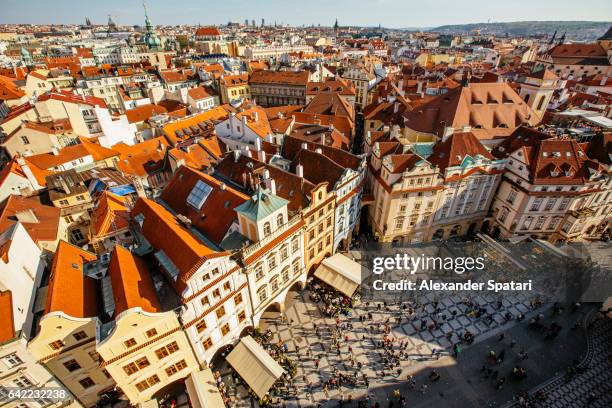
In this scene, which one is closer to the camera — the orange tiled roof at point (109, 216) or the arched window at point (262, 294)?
the arched window at point (262, 294)

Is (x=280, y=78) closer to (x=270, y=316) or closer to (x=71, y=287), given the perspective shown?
(x=270, y=316)

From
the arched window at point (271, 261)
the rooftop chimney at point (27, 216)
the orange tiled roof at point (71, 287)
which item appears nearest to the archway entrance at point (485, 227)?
the arched window at point (271, 261)

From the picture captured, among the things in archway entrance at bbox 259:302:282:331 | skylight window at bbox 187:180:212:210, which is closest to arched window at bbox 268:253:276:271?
archway entrance at bbox 259:302:282:331

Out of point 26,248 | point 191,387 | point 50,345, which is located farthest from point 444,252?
point 26,248

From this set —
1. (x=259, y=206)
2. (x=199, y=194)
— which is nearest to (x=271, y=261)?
(x=259, y=206)

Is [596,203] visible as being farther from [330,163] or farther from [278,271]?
[278,271]

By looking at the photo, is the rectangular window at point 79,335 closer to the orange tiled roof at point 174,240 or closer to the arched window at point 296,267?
the orange tiled roof at point 174,240

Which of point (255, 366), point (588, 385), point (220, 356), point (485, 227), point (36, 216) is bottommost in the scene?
point (220, 356)

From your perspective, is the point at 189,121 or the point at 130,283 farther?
the point at 189,121
